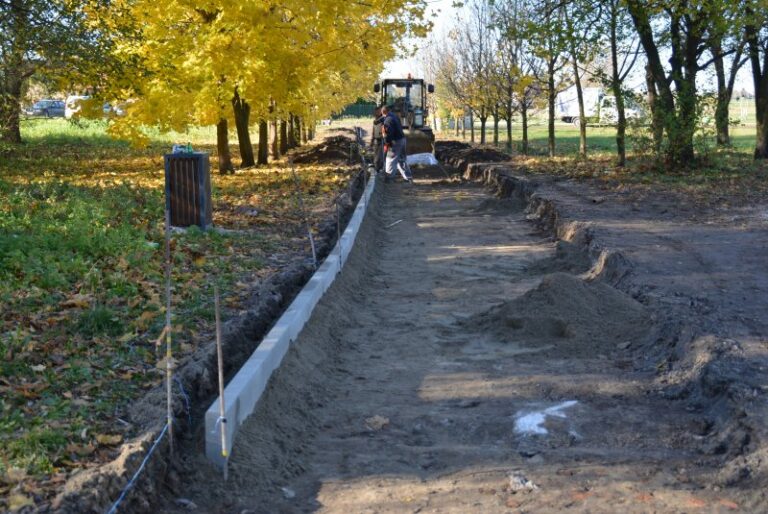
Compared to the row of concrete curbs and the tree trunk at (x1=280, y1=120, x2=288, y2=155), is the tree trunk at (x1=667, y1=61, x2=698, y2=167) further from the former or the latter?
the tree trunk at (x1=280, y1=120, x2=288, y2=155)

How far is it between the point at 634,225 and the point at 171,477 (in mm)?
10473

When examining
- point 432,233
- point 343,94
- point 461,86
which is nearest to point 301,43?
point 432,233

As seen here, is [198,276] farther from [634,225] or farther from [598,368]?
[634,225]

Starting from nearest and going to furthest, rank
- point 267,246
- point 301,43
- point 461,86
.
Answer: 1. point 267,246
2. point 301,43
3. point 461,86

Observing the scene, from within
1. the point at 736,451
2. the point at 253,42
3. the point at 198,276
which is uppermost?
the point at 253,42

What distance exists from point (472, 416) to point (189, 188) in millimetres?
7236

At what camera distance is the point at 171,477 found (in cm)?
480

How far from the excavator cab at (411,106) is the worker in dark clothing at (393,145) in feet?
14.4

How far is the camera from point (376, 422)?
617 cm

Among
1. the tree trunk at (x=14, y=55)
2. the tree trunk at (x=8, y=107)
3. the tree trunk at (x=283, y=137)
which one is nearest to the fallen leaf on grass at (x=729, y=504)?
the tree trunk at (x=14, y=55)

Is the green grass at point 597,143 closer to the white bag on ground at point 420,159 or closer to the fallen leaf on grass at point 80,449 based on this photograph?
the white bag on ground at point 420,159

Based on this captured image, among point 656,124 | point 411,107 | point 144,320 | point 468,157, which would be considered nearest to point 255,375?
point 144,320

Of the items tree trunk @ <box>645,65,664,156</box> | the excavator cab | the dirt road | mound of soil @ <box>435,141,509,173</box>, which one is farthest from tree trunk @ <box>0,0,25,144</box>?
mound of soil @ <box>435,141,509,173</box>

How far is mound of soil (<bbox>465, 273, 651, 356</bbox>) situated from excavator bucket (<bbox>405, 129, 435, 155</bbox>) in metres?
21.0
